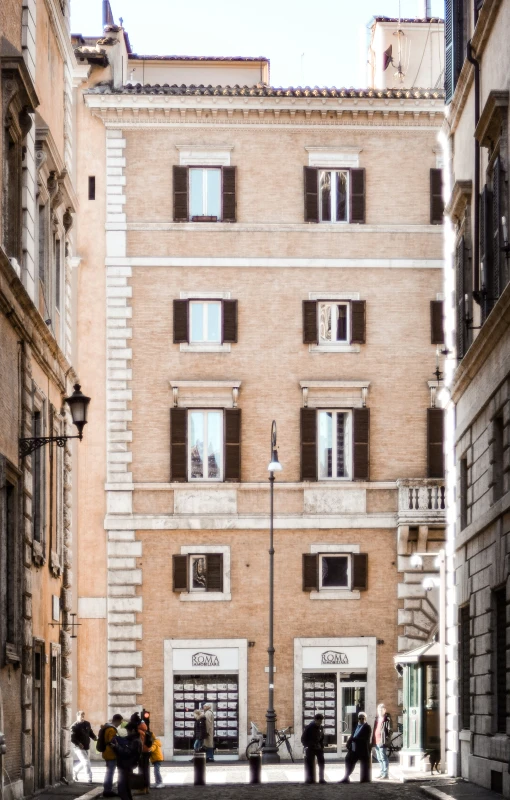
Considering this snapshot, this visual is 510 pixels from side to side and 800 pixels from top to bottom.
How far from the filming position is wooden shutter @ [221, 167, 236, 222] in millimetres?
47094

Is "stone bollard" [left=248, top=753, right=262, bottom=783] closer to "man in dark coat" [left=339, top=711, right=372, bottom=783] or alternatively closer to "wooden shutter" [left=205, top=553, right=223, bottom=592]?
"man in dark coat" [left=339, top=711, right=372, bottom=783]

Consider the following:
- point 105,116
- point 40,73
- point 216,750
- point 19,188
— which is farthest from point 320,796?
point 105,116

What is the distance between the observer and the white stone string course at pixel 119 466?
45125mm

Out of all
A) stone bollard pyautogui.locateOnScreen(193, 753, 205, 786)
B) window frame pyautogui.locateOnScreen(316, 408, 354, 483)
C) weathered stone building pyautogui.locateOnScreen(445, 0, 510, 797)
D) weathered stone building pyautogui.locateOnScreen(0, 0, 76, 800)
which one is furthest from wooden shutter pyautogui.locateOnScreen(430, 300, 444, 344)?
stone bollard pyautogui.locateOnScreen(193, 753, 205, 786)

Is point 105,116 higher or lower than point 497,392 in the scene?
higher

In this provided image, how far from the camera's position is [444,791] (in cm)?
2697

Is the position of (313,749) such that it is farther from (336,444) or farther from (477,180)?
(336,444)

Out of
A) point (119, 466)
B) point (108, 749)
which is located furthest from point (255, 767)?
point (119, 466)

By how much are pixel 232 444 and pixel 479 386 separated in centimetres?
1807

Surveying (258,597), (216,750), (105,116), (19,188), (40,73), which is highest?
(105,116)

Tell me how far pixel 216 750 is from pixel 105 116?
673 inches

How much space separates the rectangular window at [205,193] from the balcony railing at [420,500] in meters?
8.95

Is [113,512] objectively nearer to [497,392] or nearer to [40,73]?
[40,73]

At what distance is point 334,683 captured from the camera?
4541 centimetres
